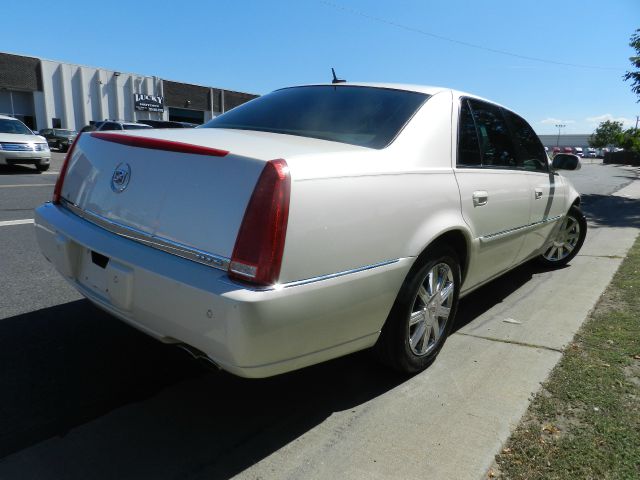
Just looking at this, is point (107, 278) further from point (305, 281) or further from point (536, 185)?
point (536, 185)

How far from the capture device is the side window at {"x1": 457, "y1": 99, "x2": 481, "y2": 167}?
3.18 meters

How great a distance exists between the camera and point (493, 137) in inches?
147

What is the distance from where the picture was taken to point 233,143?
234 cm

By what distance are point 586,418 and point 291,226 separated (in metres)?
1.79

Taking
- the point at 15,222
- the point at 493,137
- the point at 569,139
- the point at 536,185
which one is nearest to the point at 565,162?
the point at 536,185

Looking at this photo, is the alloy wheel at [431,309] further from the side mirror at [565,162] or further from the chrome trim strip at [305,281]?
the side mirror at [565,162]

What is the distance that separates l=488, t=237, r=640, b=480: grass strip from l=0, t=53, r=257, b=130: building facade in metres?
41.4

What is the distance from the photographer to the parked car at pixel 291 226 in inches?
78.4

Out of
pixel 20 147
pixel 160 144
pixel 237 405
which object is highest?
pixel 160 144

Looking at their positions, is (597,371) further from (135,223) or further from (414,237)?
(135,223)

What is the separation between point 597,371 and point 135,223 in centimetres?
273

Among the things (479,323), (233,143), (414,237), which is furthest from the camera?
(479,323)

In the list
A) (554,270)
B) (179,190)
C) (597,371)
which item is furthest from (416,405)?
(554,270)

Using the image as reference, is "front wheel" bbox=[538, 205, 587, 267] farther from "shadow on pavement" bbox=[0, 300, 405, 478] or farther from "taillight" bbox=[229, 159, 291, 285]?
"taillight" bbox=[229, 159, 291, 285]
